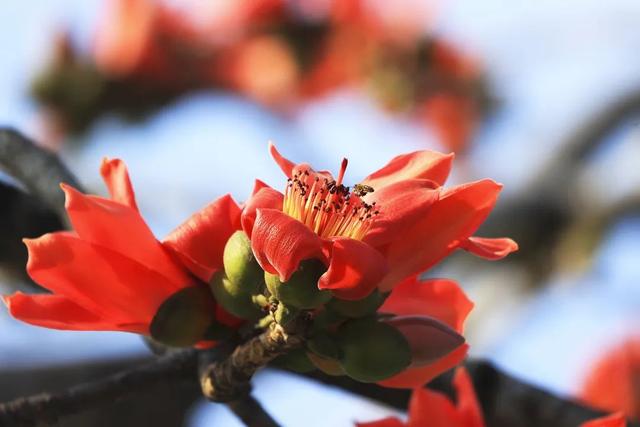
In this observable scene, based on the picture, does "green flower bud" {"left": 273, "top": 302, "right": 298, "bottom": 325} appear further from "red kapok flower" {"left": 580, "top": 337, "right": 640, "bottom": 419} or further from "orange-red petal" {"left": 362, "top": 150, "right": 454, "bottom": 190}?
"red kapok flower" {"left": 580, "top": 337, "right": 640, "bottom": 419}

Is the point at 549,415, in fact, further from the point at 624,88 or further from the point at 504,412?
the point at 624,88

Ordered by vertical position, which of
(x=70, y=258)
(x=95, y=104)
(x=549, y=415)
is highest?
(x=70, y=258)

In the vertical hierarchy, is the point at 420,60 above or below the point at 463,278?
above

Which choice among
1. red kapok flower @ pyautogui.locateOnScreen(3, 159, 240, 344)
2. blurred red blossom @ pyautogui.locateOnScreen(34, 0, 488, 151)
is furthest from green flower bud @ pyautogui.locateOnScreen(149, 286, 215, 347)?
blurred red blossom @ pyautogui.locateOnScreen(34, 0, 488, 151)

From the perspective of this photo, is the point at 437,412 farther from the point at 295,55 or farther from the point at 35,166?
the point at 295,55

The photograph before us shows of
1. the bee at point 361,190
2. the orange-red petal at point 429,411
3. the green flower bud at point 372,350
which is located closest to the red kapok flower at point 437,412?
the orange-red petal at point 429,411

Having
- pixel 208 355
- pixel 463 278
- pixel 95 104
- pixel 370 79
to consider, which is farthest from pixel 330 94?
pixel 208 355

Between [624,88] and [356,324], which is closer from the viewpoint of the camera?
[356,324]
